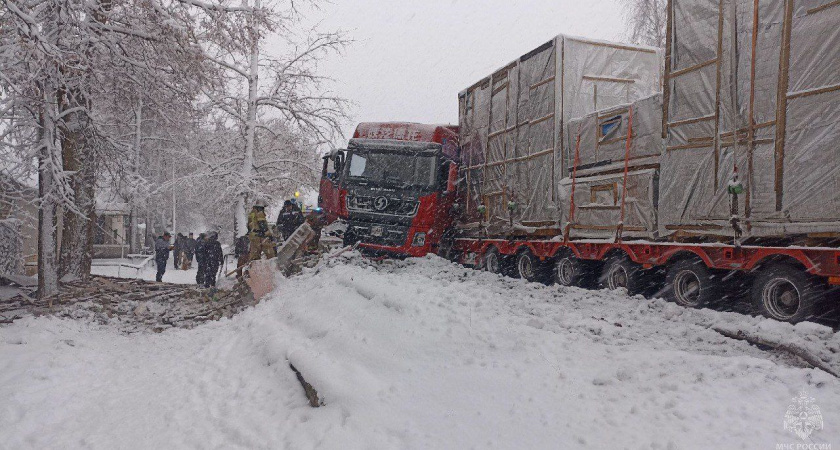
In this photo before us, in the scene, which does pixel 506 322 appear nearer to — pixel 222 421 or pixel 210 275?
pixel 222 421

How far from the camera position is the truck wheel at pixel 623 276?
318 inches

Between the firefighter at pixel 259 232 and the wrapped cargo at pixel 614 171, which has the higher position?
the wrapped cargo at pixel 614 171

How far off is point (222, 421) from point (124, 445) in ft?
2.33

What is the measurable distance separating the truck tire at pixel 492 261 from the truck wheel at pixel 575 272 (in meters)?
2.50

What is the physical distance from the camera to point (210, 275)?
13953 mm

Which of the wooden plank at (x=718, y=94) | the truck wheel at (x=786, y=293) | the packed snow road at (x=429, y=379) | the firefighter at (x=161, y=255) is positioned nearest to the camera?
the packed snow road at (x=429, y=379)

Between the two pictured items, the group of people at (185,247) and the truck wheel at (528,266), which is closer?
the truck wheel at (528,266)

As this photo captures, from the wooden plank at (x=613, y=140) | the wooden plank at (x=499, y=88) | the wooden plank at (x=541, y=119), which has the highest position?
the wooden plank at (x=499, y=88)

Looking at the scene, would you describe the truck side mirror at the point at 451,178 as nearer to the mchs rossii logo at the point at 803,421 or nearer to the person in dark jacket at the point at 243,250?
the person in dark jacket at the point at 243,250

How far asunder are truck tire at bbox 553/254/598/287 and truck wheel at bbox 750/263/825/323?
3387 mm

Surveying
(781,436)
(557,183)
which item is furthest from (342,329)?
(557,183)

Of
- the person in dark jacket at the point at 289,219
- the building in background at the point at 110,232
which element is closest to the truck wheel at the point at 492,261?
the person in dark jacket at the point at 289,219

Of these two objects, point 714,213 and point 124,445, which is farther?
point 714,213

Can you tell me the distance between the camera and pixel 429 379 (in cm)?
426
